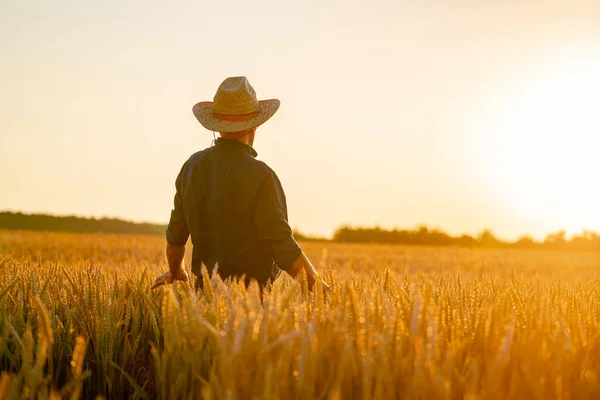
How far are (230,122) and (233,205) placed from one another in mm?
527

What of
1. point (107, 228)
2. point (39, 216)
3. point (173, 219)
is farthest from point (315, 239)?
point (173, 219)

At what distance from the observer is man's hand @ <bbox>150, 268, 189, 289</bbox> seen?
3.69m

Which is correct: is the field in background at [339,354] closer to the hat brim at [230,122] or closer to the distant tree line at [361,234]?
the hat brim at [230,122]

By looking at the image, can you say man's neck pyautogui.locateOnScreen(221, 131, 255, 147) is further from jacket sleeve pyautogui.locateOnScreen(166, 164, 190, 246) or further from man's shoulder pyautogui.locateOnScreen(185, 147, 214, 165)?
jacket sleeve pyautogui.locateOnScreen(166, 164, 190, 246)

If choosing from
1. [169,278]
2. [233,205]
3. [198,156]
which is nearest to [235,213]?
[233,205]

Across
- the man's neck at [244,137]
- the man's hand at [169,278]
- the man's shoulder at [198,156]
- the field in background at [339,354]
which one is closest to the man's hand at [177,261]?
the man's hand at [169,278]

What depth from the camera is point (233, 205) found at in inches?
143

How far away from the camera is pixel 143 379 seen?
2.88 metres

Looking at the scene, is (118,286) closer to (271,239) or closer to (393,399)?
(271,239)

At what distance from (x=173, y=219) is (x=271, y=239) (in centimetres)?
87

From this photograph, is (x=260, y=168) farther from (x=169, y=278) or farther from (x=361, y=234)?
(x=361, y=234)

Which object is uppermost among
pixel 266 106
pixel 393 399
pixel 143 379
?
pixel 266 106

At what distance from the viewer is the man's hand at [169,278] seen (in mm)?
3686

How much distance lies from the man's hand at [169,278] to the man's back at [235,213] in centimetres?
9
